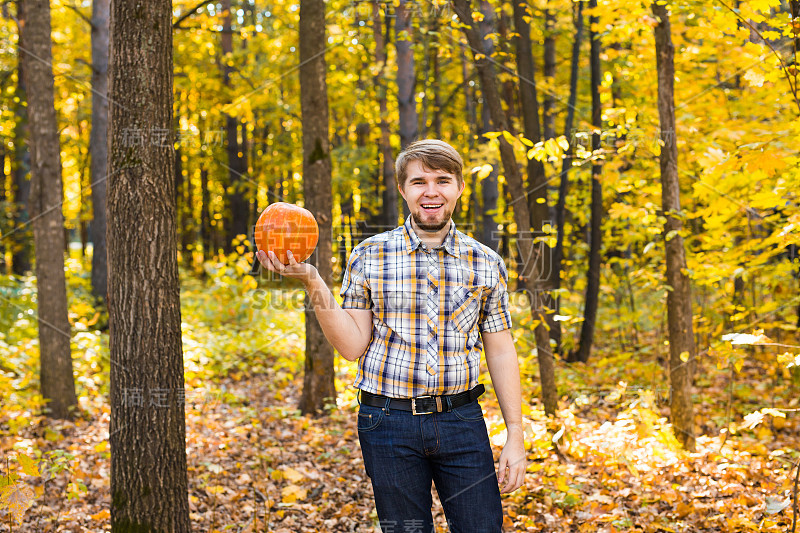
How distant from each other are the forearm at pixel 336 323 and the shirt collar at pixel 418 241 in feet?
1.18

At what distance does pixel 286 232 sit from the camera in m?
2.36

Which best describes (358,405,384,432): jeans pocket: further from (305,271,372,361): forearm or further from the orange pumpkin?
the orange pumpkin

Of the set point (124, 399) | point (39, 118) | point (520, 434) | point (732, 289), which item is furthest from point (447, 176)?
point (732, 289)

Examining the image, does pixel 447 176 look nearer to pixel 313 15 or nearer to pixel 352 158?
pixel 313 15

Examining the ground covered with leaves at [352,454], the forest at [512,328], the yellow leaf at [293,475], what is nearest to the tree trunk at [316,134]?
the forest at [512,328]

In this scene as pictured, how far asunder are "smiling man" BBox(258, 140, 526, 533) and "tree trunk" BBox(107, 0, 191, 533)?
1484 millimetres

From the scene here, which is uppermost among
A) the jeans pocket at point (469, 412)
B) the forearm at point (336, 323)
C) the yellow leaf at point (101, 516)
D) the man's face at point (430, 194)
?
the man's face at point (430, 194)

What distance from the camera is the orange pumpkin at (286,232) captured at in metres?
2.32

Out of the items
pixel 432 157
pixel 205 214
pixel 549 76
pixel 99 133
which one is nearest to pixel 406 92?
pixel 549 76

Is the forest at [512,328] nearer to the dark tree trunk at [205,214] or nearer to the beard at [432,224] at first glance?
the beard at [432,224]

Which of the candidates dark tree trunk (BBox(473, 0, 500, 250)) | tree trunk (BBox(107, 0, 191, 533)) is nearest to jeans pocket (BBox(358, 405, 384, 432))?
tree trunk (BBox(107, 0, 191, 533))

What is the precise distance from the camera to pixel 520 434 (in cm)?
255

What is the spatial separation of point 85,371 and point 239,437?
121 inches

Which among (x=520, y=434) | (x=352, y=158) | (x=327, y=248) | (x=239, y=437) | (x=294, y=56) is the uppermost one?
(x=294, y=56)
